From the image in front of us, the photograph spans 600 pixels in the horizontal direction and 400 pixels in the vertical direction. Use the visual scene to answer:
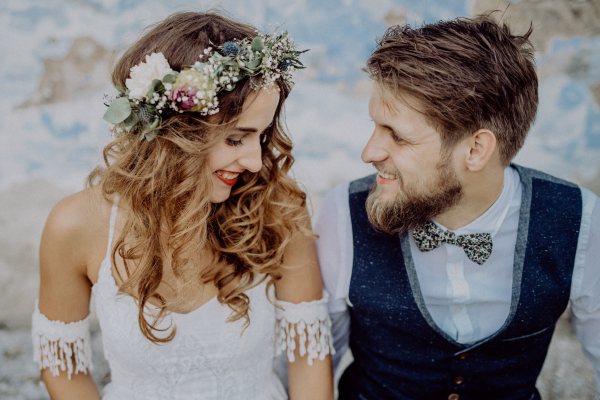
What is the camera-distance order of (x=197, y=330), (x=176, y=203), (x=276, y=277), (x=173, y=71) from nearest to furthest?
(x=173, y=71) → (x=176, y=203) → (x=197, y=330) → (x=276, y=277)

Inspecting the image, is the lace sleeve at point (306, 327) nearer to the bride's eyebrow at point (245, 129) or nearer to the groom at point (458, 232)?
the groom at point (458, 232)

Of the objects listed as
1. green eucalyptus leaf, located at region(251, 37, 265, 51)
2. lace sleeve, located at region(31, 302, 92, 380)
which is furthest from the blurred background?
green eucalyptus leaf, located at region(251, 37, 265, 51)

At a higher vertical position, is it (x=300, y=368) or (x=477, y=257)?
(x=477, y=257)

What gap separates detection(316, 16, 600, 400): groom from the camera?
1.54 meters

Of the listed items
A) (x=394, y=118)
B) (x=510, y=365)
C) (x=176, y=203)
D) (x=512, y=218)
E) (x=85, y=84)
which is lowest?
(x=510, y=365)

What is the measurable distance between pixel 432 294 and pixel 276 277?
1.99 feet

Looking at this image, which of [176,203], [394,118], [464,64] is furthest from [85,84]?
[464,64]

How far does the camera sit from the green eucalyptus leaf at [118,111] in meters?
1.31

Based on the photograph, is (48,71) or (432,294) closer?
(432,294)

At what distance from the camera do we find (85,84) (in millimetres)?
2674

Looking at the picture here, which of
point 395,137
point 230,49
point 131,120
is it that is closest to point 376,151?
point 395,137

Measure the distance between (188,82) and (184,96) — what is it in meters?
0.04

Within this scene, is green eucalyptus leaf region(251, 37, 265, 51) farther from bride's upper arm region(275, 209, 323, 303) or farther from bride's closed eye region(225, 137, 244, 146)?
bride's upper arm region(275, 209, 323, 303)

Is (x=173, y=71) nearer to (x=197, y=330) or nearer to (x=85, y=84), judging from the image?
(x=197, y=330)
